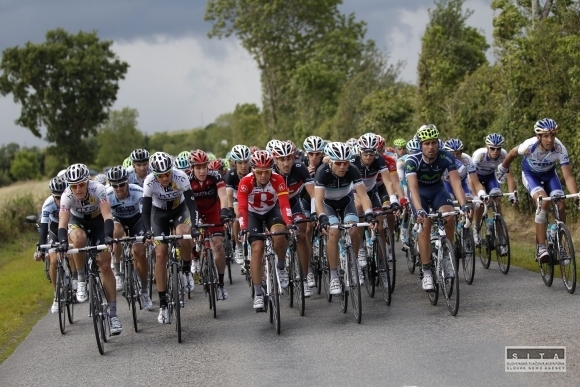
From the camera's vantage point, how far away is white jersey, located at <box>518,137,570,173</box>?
12234mm

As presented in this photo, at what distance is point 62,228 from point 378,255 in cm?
435

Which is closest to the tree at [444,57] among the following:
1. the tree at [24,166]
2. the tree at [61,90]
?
the tree at [61,90]

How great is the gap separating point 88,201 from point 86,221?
40 centimetres

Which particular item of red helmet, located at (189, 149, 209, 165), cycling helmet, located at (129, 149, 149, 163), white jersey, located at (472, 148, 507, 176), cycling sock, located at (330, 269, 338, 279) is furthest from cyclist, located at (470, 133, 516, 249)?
cycling helmet, located at (129, 149, 149, 163)

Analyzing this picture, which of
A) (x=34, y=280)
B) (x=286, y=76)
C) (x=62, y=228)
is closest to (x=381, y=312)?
(x=62, y=228)

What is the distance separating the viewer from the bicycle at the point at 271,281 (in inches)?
413

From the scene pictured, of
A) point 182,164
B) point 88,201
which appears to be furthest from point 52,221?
point 88,201

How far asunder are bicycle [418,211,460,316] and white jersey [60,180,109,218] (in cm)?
434

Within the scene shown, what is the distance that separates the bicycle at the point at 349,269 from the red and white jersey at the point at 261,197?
72cm

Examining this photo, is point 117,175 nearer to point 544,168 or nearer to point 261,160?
point 261,160

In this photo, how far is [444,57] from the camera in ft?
106

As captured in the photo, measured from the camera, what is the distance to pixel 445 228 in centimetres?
1159

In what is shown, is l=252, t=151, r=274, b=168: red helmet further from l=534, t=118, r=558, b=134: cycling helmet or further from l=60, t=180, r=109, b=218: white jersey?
l=534, t=118, r=558, b=134: cycling helmet

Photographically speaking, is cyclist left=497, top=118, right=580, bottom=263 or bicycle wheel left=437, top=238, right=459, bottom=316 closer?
bicycle wheel left=437, top=238, right=459, bottom=316
